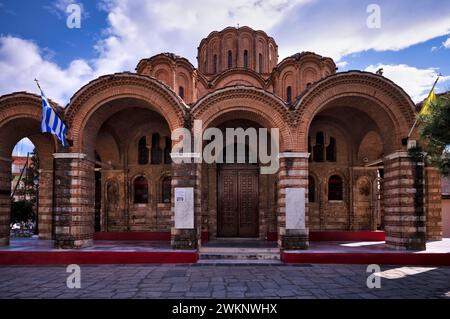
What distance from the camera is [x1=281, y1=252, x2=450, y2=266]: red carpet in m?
10.7

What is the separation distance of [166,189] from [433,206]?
43.1 feet

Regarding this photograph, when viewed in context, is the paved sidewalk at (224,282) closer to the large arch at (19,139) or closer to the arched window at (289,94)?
the large arch at (19,139)

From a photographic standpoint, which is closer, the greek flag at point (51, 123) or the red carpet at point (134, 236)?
the greek flag at point (51, 123)

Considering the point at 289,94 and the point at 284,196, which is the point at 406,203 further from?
the point at 289,94

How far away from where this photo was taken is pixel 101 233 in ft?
51.5

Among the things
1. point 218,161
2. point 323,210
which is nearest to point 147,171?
point 218,161

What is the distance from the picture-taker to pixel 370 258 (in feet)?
35.5

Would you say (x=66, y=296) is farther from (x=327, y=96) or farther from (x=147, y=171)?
(x=327, y=96)

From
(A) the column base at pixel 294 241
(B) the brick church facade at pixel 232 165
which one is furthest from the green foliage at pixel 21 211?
(A) the column base at pixel 294 241

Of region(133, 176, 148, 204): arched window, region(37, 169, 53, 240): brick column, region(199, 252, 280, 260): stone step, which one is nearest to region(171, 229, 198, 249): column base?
region(199, 252, 280, 260): stone step

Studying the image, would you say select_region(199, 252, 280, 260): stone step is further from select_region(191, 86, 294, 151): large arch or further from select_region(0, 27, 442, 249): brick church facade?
select_region(191, 86, 294, 151): large arch

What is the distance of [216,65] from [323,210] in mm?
11948

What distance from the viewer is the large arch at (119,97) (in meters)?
12.3

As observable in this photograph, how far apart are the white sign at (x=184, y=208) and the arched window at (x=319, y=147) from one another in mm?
7627
